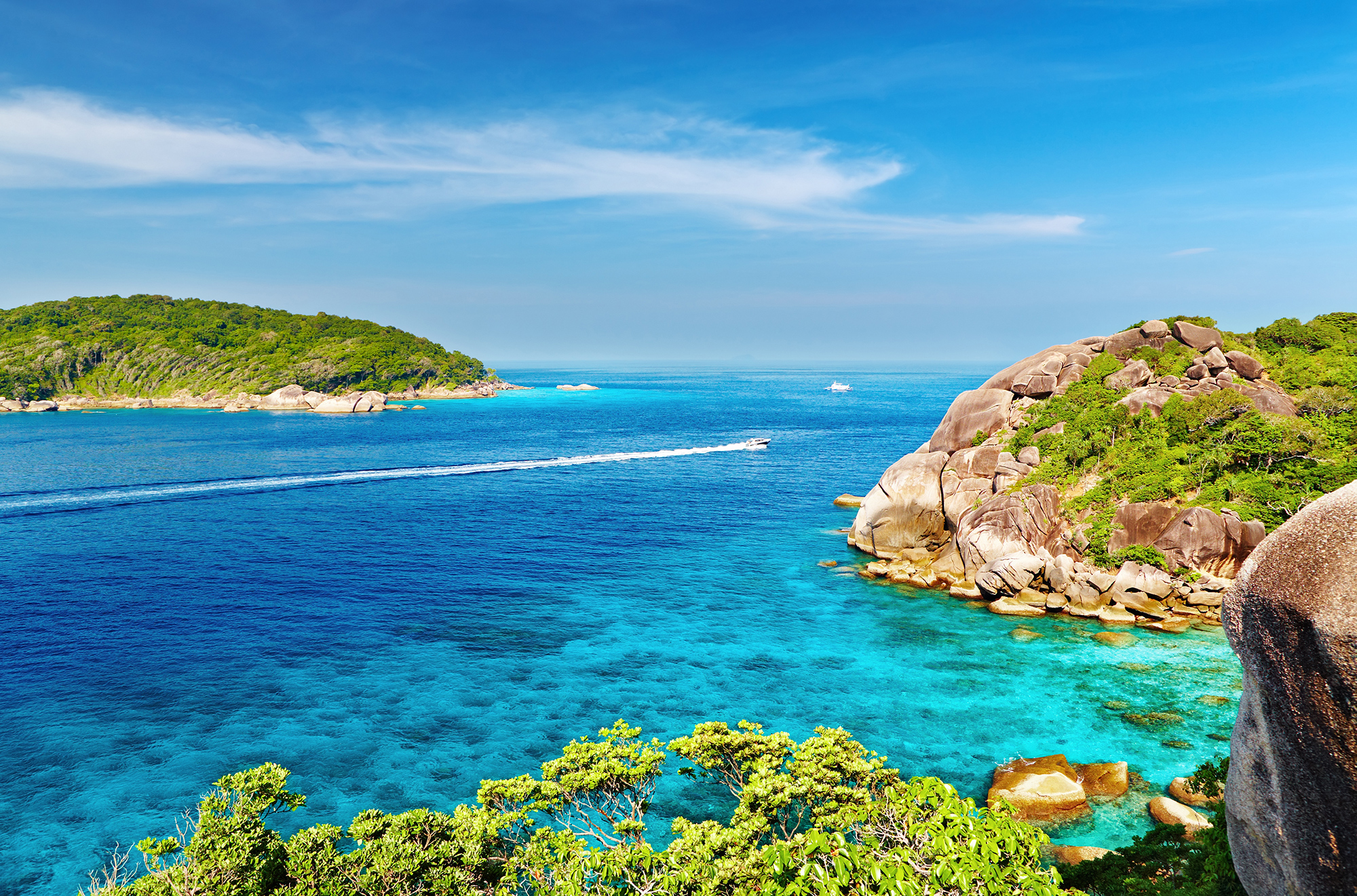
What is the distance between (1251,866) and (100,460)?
11655 cm

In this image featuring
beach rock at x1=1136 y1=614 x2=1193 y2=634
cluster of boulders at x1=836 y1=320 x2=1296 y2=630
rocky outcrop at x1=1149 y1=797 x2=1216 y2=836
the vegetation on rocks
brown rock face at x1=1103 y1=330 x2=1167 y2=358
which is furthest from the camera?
brown rock face at x1=1103 y1=330 x2=1167 y2=358

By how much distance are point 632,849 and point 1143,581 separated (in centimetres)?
3942

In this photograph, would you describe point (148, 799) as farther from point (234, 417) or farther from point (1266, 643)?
point (234, 417)

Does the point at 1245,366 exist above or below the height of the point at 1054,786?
above

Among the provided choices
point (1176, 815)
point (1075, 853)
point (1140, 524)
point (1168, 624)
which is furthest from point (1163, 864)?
point (1140, 524)

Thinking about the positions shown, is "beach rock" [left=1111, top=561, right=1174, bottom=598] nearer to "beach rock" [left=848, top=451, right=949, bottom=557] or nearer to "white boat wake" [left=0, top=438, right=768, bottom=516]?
"beach rock" [left=848, top=451, right=949, bottom=557]

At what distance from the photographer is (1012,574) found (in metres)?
44.6

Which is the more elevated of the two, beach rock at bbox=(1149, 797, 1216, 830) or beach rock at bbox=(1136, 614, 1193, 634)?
beach rock at bbox=(1136, 614, 1193, 634)

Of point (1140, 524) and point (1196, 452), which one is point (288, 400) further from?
point (1196, 452)

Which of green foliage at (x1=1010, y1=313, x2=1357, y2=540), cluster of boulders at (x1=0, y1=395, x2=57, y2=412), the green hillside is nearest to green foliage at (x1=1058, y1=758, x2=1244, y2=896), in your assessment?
green foliage at (x1=1010, y1=313, x2=1357, y2=540)

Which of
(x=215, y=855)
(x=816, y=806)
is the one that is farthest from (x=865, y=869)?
(x=215, y=855)

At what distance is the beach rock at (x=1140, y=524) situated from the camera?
43375mm

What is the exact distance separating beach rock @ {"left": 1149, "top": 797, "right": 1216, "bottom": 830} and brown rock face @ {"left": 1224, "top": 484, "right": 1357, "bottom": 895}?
57.5ft

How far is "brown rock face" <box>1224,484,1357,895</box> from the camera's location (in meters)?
7.70
